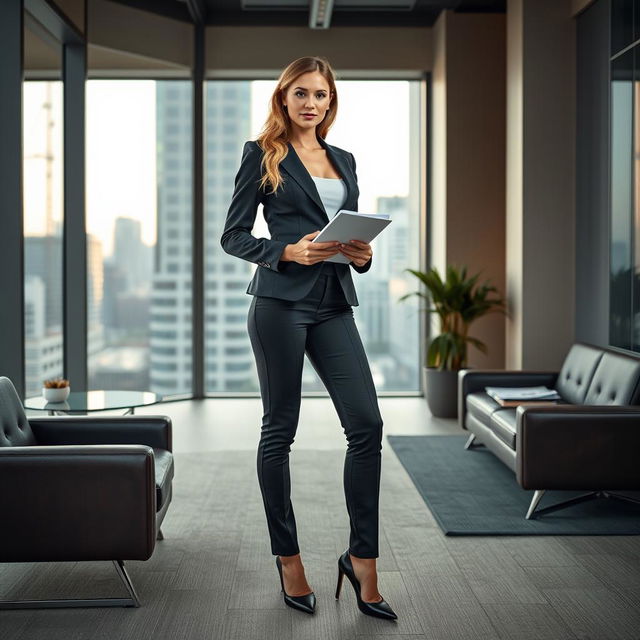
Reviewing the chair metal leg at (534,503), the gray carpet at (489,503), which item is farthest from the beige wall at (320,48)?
the chair metal leg at (534,503)

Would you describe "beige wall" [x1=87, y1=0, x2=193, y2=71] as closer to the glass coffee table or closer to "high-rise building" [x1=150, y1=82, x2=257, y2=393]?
"high-rise building" [x1=150, y1=82, x2=257, y2=393]

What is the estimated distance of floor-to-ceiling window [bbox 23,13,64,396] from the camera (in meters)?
5.70

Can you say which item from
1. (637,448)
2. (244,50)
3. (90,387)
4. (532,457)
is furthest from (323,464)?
(244,50)

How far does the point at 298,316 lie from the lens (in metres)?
2.37

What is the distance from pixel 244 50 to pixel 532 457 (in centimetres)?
493

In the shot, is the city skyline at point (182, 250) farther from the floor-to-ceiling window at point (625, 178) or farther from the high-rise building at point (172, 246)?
the floor-to-ceiling window at point (625, 178)

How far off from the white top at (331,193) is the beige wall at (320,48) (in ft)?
16.3

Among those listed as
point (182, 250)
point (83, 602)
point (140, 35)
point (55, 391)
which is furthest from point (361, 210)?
point (83, 602)

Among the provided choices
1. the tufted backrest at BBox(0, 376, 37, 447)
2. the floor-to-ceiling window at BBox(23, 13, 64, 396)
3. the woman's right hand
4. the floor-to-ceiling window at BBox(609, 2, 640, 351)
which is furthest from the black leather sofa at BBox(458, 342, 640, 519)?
the floor-to-ceiling window at BBox(23, 13, 64, 396)

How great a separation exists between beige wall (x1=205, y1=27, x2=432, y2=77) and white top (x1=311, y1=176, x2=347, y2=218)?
16.3 feet

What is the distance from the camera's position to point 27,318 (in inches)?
222

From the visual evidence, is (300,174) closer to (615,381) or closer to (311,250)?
(311,250)

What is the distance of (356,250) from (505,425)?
Result: 1.97 metres

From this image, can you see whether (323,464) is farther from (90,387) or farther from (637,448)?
(90,387)
